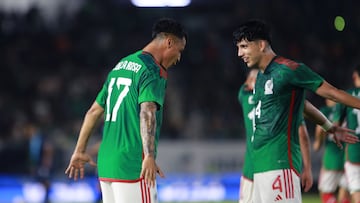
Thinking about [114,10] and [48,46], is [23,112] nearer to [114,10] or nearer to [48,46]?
[48,46]

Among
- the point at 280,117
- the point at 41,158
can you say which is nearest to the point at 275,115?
the point at 280,117

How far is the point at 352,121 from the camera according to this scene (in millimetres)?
9859

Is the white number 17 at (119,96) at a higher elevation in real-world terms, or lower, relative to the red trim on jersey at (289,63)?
lower

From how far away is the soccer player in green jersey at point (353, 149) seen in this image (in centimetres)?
982

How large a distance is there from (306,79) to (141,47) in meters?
14.9

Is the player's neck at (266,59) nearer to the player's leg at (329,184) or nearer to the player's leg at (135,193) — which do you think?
A: the player's leg at (135,193)

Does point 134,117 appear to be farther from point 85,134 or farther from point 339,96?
point 339,96

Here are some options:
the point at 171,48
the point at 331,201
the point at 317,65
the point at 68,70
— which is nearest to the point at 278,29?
the point at 317,65

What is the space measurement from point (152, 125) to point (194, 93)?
14.5m

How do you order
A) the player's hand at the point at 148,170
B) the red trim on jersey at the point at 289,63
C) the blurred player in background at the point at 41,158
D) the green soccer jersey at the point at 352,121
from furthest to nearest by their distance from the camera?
the blurred player in background at the point at 41,158 < the green soccer jersey at the point at 352,121 < the red trim on jersey at the point at 289,63 < the player's hand at the point at 148,170

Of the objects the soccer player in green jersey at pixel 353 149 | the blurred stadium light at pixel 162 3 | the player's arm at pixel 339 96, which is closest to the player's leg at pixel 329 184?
the soccer player in green jersey at pixel 353 149

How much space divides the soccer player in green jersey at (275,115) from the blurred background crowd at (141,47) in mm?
11437

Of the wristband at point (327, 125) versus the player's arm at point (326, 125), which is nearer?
the player's arm at point (326, 125)

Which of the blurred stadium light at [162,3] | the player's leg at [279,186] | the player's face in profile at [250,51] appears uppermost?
the blurred stadium light at [162,3]
